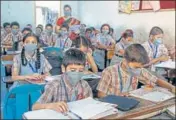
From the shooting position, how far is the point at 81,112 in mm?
1049

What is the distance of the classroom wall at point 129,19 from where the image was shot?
4402mm

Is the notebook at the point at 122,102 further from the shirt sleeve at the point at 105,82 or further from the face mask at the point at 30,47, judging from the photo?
the face mask at the point at 30,47

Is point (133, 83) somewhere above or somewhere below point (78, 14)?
below

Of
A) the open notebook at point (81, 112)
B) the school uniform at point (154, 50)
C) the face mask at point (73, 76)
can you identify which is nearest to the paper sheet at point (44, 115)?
the open notebook at point (81, 112)

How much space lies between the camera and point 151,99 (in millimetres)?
1356

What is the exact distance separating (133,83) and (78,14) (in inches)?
232

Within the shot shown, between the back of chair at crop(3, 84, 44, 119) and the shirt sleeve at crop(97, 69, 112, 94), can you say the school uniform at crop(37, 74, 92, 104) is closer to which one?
the shirt sleeve at crop(97, 69, 112, 94)

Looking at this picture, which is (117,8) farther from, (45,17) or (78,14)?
(45,17)

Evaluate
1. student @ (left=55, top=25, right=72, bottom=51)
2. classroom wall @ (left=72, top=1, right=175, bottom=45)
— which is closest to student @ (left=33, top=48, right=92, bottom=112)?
student @ (left=55, top=25, right=72, bottom=51)

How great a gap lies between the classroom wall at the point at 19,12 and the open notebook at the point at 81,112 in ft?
21.5

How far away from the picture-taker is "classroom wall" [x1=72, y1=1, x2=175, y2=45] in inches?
173

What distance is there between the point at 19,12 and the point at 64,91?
641 cm

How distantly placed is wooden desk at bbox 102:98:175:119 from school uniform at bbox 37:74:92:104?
1.19 ft

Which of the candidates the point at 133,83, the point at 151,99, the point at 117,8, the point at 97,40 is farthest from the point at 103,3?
the point at 151,99
